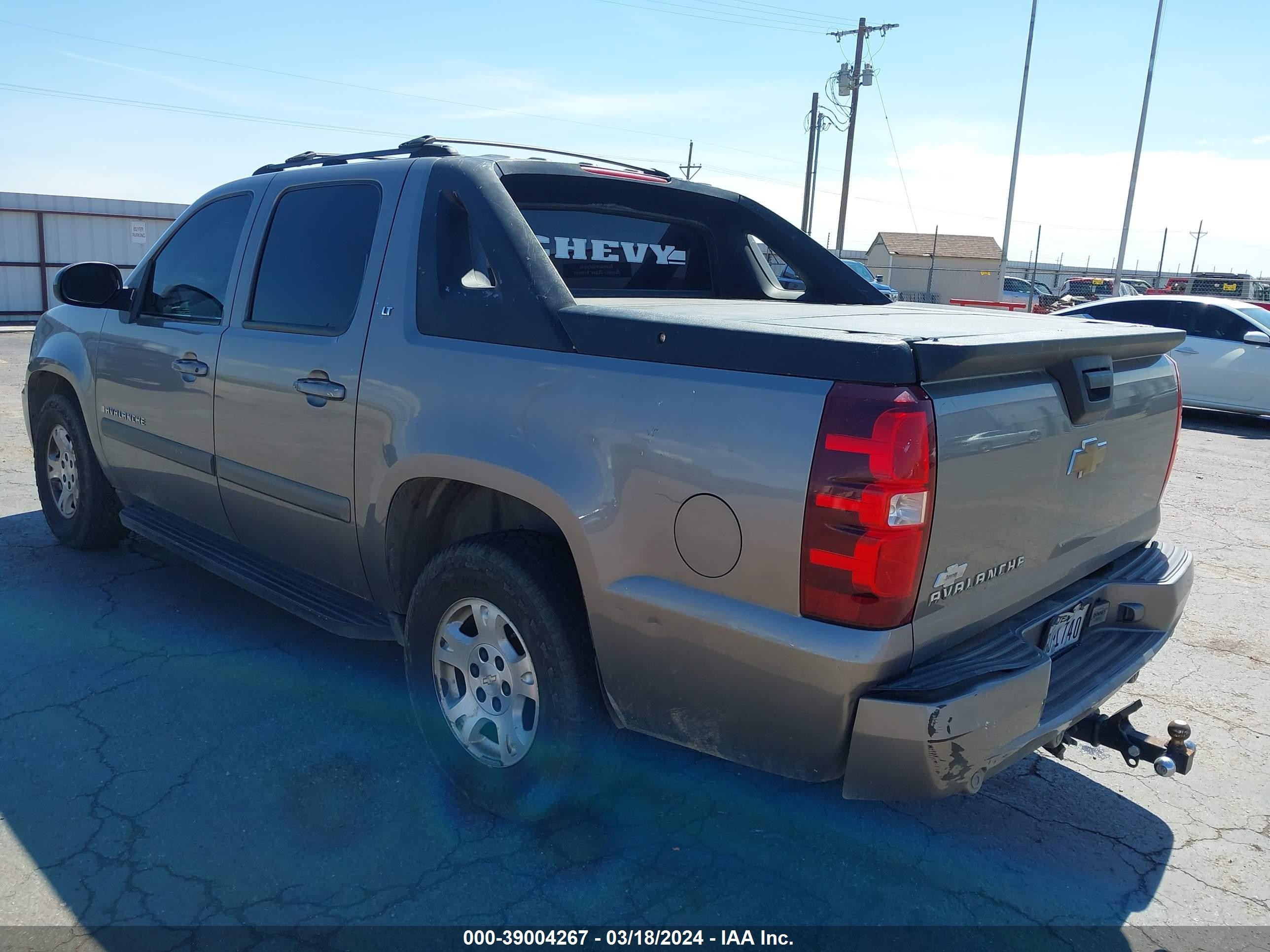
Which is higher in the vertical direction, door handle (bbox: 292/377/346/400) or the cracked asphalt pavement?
door handle (bbox: 292/377/346/400)

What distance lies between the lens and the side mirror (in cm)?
443

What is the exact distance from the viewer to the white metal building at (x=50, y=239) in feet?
67.6

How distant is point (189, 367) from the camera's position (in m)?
3.96

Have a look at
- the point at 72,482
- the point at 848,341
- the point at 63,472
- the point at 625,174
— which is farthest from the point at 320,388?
the point at 63,472

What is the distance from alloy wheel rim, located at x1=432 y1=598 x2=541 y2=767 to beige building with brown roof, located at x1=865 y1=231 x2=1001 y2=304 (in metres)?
37.1

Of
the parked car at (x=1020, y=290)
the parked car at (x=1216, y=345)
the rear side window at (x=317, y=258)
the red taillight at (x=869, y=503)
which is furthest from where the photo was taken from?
the parked car at (x=1020, y=290)

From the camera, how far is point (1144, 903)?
8.91 ft

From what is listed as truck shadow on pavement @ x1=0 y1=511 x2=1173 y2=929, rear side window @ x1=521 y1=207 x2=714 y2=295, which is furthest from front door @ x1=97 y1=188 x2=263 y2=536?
rear side window @ x1=521 y1=207 x2=714 y2=295

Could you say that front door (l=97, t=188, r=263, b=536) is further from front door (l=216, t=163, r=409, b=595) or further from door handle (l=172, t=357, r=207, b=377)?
front door (l=216, t=163, r=409, b=595)

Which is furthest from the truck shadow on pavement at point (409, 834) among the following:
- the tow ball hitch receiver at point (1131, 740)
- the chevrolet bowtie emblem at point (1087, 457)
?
the chevrolet bowtie emblem at point (1087, 457)

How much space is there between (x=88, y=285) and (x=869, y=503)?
4030mm

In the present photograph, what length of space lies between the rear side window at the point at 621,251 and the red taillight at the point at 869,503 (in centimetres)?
162

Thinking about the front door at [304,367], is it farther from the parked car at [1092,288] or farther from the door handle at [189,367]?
the parked car at [1092,288]

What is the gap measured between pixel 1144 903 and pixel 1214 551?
4283 mm
